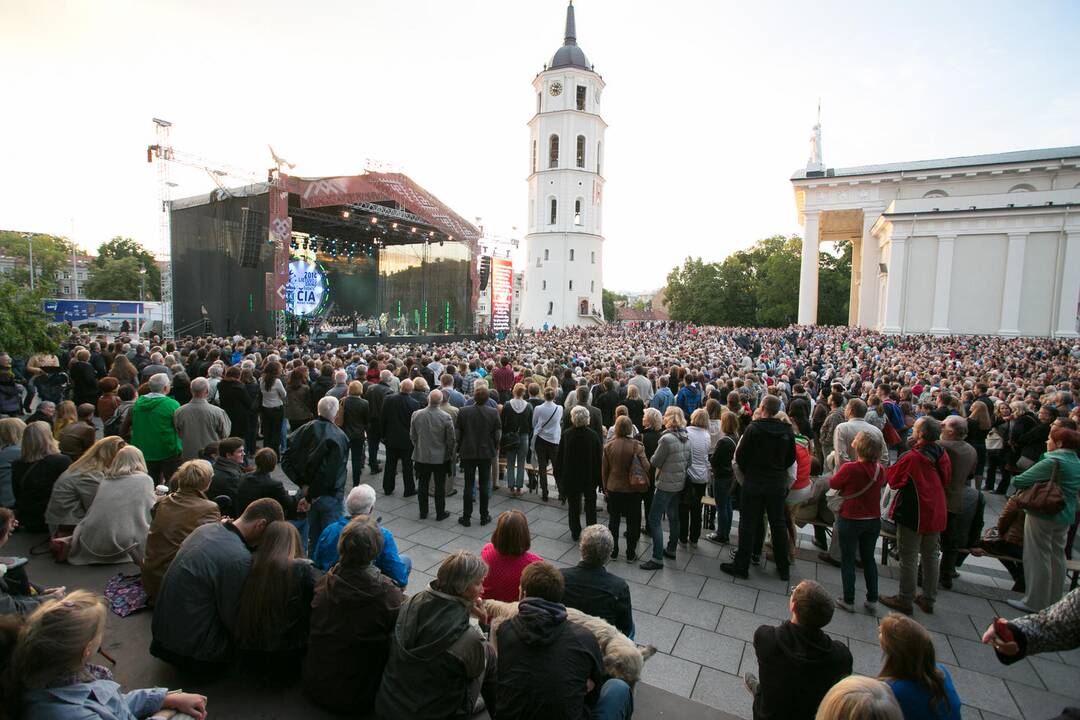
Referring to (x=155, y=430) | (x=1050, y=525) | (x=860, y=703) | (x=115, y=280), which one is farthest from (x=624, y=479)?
(x=115, y=280)

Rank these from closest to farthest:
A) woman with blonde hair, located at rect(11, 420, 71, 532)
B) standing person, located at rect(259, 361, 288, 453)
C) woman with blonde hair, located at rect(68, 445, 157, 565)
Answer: woman with blonde hair, located at rect(68, 445, 157, 565) < woman with blonde hair, located at rect(11, 420, 71, 532) < standing person, located at rect(259, 361, 288, 453)

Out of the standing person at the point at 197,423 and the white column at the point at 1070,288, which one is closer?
the standing person at the point at 197,423

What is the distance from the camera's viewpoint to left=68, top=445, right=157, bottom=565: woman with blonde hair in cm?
389

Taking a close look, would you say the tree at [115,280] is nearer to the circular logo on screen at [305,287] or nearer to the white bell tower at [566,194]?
the circular logo on screen at [305,287]

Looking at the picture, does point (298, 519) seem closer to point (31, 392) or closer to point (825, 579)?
point (825, 579)

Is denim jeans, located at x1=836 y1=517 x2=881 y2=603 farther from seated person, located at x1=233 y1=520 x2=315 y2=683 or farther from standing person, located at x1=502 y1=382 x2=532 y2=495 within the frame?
seated person, located at x1=233 y1=520 x2=315 y2=683

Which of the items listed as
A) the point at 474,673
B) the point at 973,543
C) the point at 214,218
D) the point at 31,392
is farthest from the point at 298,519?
the point at 214,218

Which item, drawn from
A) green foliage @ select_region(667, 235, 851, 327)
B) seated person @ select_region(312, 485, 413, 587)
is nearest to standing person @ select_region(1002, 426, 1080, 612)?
seated person @ select_region(312, 485, 413, 587)

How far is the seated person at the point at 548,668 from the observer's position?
6.77 ft

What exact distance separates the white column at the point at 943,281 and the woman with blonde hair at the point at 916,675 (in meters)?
35.9

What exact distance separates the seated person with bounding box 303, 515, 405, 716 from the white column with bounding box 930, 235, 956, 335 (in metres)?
37.0

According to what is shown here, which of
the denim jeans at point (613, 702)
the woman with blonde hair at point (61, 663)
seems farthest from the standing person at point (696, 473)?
the woman with blonde hair at point (61, 663)

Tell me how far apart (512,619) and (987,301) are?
38648 millimetres

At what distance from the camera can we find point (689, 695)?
10.6ft
